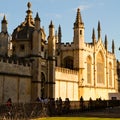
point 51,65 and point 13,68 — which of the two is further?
point 51,65

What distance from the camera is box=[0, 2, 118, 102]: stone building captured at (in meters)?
36.5

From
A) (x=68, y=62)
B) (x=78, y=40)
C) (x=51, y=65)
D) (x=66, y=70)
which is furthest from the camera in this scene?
(x=68, y=62)

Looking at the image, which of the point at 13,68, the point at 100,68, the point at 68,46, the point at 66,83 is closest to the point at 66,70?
the point at 66,83

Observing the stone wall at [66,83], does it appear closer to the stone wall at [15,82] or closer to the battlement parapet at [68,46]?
the battlement parapet at [68,46]

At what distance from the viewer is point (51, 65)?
4378cm

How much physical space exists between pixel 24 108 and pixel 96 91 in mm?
40995

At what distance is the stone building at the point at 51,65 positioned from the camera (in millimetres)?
36469

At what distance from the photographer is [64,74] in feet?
170

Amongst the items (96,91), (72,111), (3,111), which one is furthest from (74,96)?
(3,111)

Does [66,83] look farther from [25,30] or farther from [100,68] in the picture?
[100,68]

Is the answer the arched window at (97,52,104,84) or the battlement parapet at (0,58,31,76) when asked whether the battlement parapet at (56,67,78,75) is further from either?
the arched window at (97,52,104,84)

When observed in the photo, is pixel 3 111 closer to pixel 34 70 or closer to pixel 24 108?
pixel 24 108

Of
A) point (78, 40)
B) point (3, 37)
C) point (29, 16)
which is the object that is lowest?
point (3, 37)

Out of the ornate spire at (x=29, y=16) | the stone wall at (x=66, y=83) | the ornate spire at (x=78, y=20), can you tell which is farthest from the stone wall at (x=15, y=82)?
the ornate spire at (x=78, y=20)
